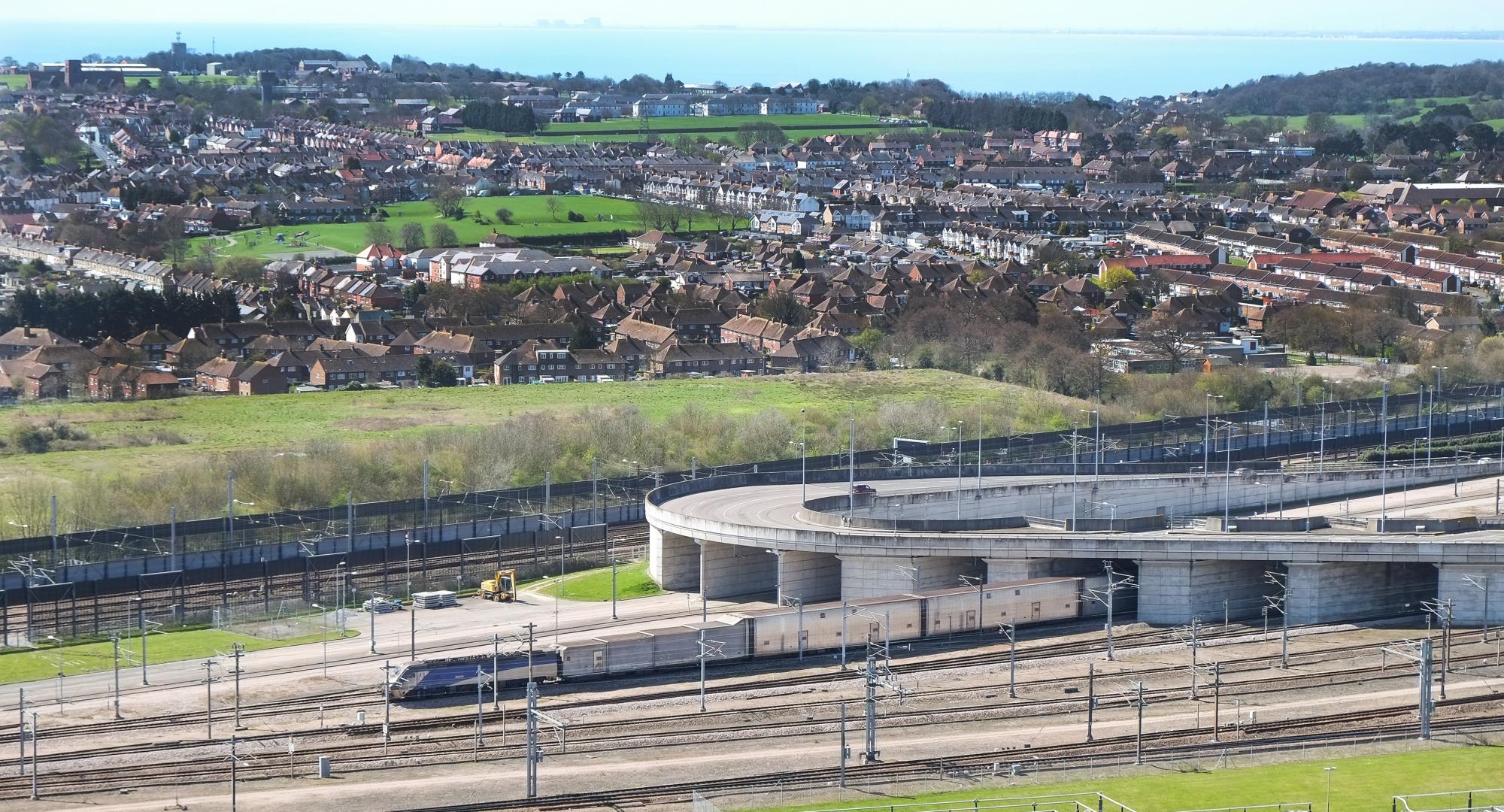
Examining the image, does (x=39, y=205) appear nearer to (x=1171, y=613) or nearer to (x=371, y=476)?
(x=371, y=476)

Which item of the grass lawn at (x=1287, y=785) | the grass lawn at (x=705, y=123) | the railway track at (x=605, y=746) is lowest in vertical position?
the railway track at (x=605, y=746)

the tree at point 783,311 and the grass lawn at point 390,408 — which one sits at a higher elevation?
the tree at point 783,311

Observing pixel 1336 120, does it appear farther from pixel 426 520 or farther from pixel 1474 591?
pixel 1474 591

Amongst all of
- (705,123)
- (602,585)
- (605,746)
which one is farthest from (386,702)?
(705,123)

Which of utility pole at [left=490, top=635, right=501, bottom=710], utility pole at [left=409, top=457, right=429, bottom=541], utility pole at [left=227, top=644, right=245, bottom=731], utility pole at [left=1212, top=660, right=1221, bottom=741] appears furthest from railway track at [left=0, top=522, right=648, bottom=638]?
utility pole at [left=1212, top=660, right=1221, bottom=741]

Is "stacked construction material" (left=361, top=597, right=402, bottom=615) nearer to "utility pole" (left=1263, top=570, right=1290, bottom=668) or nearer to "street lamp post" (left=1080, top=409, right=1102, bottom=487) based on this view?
"street lamp post" (left=1080, top=409, right=1102, bottom=487)

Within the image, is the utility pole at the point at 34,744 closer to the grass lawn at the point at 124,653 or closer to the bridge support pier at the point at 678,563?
the grass lawn at the point at 124,653

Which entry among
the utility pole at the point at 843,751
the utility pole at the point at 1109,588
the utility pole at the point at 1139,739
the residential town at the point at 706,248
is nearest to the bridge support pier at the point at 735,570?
the utility pole at the point at 1109,588

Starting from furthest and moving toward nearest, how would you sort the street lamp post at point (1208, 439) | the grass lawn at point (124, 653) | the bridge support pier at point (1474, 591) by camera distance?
the street lamp post at point (1208, 439) < the bridge support pier at point (1474, 591) < the grass lawn at point (124, 653)
